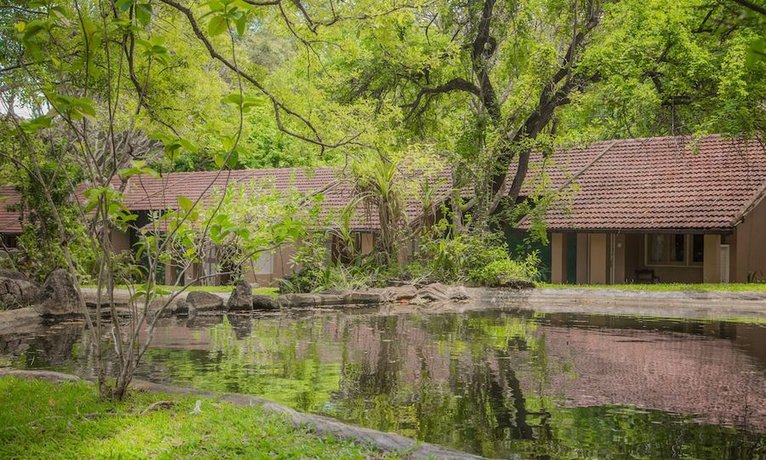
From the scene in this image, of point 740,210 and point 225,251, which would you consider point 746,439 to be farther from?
point 740,210

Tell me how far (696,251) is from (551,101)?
7681 millimetres

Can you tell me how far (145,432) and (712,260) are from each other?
2348 cm

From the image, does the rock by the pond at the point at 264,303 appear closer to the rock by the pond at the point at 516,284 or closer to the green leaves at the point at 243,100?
the rock by the pond at the point at 516,284

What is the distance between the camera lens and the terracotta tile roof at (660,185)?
26672mm

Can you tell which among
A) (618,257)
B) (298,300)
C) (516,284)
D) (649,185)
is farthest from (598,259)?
(298,300)

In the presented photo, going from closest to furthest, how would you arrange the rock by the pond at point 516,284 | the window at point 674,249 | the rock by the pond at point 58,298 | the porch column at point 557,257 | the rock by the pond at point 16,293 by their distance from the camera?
the rock by the pond at point 58,298 → the rock by the pond at point 16,293 → the rock by the pond at point 516,284 → the window at point 674,249 → the porch column at point 557,257

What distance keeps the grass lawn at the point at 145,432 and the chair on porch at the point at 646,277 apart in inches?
924

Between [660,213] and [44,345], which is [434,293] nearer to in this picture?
[660,213]

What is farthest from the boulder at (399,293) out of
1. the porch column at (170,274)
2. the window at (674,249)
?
the porch column at (170,274)

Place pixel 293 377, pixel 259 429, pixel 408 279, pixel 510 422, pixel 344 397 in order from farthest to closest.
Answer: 1. pixel 408 279
2. pixel 293 377
3. pixel 344 397
4. pixel 510 422
5. pixel 259 429

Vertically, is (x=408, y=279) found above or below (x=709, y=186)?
below

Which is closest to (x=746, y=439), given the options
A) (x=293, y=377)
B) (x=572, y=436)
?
(x=572, y=436)

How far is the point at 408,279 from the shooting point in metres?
24.5

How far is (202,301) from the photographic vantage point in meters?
19.6
